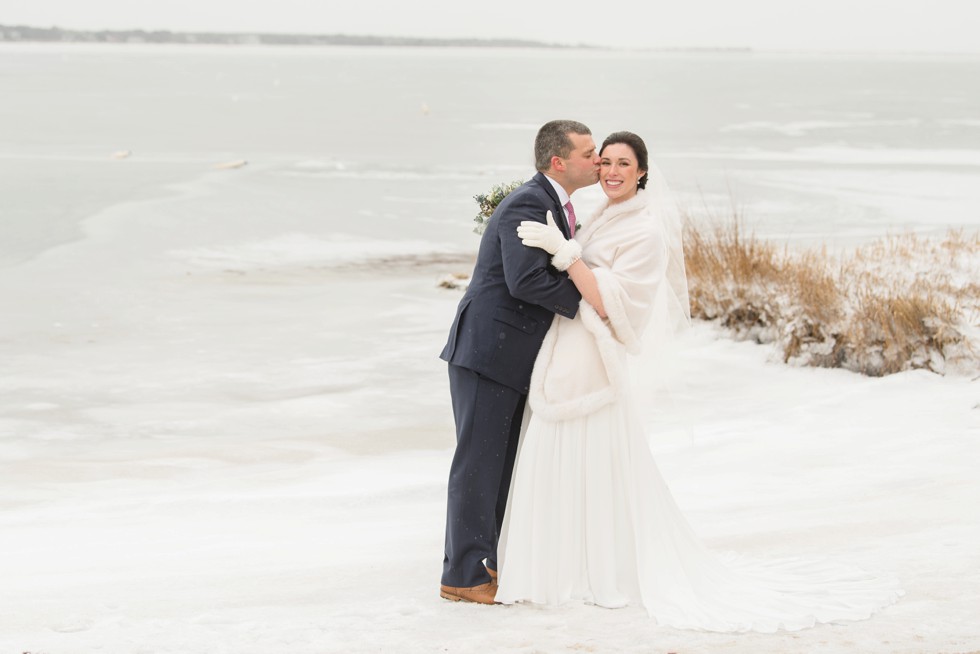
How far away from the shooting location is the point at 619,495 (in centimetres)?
417

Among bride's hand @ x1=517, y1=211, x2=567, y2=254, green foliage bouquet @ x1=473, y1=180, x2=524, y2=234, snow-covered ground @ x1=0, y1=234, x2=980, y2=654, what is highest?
green foliage bouquet @ x1=473, y1=180, x2=524, y2=234

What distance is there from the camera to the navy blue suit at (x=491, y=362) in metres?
4.04

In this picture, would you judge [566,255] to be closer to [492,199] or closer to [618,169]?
[618,169]

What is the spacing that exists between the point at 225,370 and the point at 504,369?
5691 millimetres

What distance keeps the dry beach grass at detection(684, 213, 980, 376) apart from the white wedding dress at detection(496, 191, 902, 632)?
4252 millimetres

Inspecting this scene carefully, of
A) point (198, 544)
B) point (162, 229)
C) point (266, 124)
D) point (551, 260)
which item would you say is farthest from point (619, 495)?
point (266, 124)

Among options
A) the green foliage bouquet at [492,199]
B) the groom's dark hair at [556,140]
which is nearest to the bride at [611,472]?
the groom's dark hair at [556,140]

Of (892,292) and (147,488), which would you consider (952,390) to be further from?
(147,488)

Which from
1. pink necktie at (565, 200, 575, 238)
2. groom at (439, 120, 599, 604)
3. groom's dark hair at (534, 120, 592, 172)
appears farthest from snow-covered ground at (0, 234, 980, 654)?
groom's dark hair at (534, 120, 592, 172)

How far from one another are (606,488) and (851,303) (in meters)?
5.14

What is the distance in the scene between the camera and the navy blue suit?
13.3 ft

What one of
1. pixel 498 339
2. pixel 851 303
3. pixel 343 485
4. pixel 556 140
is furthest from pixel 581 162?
pixel 851 303

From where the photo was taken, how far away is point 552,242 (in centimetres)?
393

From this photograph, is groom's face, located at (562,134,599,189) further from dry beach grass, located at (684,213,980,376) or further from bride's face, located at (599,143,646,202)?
dry beach grass, located at (684,213,980,376)
